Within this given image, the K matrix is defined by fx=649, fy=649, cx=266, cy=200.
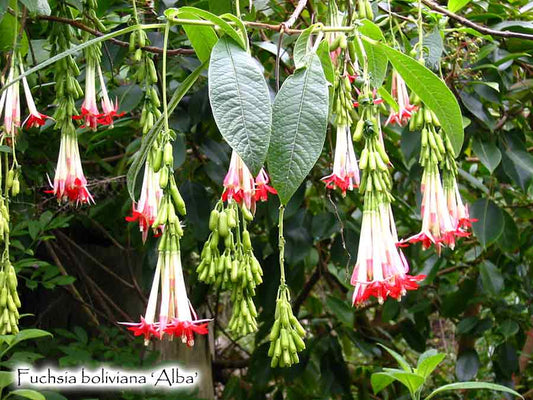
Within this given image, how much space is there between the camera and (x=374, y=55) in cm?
59

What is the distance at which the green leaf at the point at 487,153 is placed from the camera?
125 cm

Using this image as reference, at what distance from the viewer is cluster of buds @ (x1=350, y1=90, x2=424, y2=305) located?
572mm

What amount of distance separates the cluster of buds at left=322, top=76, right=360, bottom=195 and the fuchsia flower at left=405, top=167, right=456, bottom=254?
8 cm

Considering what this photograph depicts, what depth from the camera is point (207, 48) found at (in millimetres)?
641

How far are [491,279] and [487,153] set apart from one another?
0.44 m

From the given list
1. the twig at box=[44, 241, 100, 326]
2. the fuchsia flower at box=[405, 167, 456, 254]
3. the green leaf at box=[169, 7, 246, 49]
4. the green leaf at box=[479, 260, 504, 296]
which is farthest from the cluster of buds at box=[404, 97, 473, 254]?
the twig at box=[44, 241, 100, 326]

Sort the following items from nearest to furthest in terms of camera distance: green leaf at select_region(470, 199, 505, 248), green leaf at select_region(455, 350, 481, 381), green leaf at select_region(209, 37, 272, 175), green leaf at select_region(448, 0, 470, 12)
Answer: green leaf at select_region(209, 37, 272, 175) < green leaf at select_region(448, 0, 470, 12) < green leaf at select_region(470, 199, 505, 248) < green leaf at select_region(455, 350, 481, 381)

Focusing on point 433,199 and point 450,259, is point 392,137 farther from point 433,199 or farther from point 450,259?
point 433,199

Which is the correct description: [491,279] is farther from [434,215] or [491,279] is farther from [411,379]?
[434,215]

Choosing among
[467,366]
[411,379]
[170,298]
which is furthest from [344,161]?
[467,366]

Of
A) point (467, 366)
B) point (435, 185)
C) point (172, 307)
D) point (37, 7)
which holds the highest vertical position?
point (37, 7)

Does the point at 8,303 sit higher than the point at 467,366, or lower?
higher

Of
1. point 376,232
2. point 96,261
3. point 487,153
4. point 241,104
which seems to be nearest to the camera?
point 241,104

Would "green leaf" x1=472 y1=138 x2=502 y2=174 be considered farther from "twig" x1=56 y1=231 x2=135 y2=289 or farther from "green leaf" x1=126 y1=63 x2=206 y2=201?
"twig" x1=56 y1=231 x2=135 y2=289
